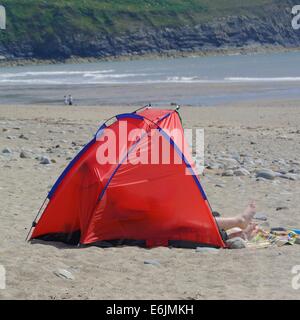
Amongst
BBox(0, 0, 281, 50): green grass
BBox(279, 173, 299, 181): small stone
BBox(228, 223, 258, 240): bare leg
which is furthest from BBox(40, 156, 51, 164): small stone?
BBox(0, 0, 281, 50): green grass

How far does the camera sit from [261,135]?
21.8m

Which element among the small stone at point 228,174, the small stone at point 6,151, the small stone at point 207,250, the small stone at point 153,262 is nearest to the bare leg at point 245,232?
the small stone at point 207,250

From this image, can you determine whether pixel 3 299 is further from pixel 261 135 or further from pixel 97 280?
pixel 261 135

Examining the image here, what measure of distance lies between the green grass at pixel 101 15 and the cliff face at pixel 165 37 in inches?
11.3

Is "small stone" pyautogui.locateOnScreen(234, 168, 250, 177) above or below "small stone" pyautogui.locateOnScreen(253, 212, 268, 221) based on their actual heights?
above

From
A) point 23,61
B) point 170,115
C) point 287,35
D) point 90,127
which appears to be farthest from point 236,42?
point 170,115

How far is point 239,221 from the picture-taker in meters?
9.59

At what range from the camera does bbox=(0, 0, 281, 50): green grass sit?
14075 centimetres

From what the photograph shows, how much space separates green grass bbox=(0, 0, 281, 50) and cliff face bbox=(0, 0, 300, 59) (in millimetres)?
287

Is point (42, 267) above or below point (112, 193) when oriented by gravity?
below

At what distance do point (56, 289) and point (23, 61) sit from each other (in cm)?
12900

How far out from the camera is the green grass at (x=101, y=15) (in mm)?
140750

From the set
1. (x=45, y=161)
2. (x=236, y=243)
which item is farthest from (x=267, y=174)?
(x=236, y=243)

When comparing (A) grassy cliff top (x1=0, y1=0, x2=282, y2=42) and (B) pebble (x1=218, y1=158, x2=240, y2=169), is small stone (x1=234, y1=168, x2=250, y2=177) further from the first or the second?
(A) grassy cliff top (x1=0, y1=0, x2=282, y2=42)
